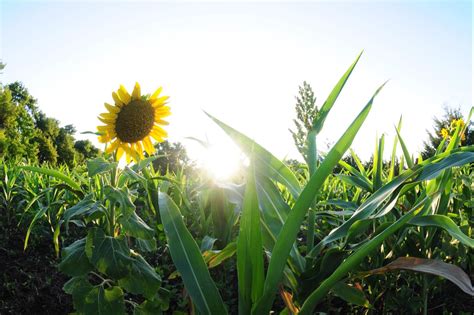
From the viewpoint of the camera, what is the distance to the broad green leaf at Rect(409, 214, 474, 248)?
3.20ft

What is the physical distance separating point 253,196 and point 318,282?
331 millimetres

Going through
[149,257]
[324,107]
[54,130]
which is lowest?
[149,257]

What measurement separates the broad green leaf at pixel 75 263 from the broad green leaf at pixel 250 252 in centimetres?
50

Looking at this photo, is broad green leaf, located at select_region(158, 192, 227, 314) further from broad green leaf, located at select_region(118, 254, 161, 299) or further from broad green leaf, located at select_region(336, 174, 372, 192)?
broad green leaf, located at select_region(336, 174, 372, 192)

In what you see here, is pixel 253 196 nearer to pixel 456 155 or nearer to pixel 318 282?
pixel 318 282

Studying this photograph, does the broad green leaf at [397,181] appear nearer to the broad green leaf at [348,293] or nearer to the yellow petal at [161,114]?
the broad green leaf at [348,293]

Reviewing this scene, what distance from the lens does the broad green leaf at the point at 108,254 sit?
1153 mm

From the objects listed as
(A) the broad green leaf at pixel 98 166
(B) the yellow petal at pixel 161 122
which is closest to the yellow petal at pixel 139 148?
(B) the yellow petal at pixel 161 122

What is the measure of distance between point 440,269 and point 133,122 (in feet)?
3.79

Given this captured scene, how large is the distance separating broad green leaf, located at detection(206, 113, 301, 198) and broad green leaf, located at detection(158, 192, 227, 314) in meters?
0.28

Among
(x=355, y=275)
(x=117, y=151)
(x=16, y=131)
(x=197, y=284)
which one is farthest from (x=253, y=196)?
(x=16, y=131)

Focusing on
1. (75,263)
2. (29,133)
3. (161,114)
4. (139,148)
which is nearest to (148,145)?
(139,148)

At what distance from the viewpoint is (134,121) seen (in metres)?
1.57

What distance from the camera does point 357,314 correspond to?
1.74 metres
